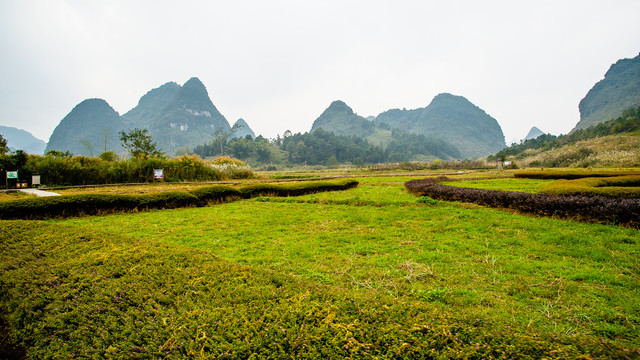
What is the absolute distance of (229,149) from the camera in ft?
324

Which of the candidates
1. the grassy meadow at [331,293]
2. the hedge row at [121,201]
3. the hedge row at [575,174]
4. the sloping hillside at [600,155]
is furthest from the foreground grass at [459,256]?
the sloping hillside at [600,155]

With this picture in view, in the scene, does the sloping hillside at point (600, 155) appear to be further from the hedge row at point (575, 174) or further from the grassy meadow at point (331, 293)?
the grassy meadow at point (331, 293)

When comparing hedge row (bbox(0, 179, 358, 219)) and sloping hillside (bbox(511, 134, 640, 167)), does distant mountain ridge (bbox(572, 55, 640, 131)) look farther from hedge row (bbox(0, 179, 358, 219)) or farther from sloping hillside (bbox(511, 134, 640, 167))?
hedge row (bbox(0, 179, 358, 219))

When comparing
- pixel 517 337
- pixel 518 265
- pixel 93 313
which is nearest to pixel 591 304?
pixel 518 265

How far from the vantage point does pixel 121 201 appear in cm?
809

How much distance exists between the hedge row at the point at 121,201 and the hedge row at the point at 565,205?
24.9 ft

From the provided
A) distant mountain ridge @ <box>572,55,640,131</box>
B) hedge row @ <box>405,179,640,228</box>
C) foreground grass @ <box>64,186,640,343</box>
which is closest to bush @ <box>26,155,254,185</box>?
foreground grass @ <box>64,186,640,343</box>

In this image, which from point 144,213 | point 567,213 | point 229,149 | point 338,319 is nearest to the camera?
point 338,319

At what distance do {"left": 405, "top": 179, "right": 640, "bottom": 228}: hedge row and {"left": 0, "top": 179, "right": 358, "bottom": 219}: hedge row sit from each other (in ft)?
24.9

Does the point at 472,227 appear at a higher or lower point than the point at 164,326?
lower

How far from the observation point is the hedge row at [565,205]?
16.2ft

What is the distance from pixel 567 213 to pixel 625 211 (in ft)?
2.86

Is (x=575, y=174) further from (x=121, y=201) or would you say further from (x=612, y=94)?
(x=612, y=94)

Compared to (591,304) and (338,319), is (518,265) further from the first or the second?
(338,319)
